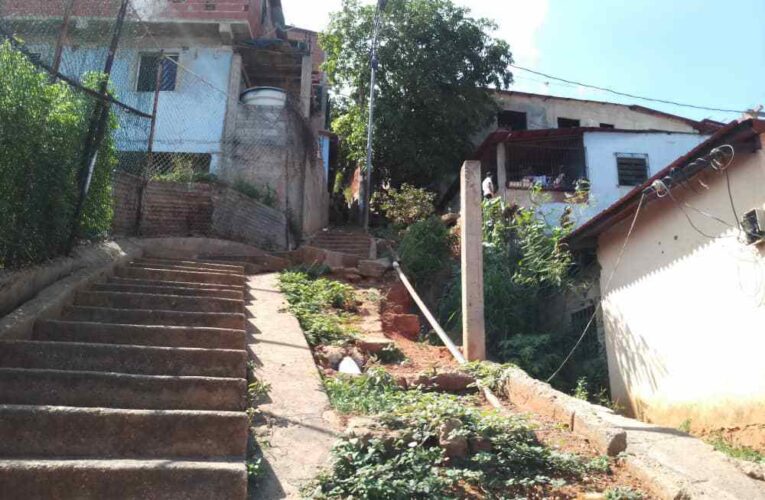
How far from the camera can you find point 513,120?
21.9m

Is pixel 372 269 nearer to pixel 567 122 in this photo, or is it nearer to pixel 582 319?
pixel 582 319

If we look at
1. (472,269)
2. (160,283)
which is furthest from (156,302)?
(472,269)

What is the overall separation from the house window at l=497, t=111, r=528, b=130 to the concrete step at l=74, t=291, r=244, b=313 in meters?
17.0

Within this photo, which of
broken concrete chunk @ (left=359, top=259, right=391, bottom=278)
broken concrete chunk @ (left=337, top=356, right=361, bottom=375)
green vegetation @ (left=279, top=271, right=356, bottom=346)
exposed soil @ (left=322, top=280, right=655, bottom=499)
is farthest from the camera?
broken concrete chunk @ (left=359, top=259, right=391, bottom=278)

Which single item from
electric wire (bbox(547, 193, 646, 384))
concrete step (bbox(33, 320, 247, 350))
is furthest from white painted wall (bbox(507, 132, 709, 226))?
concrete step (bbox(33, 320, 247, 350))

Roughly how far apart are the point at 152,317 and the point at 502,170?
39.1ft

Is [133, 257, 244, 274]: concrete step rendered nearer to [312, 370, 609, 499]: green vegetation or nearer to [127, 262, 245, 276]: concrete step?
[127, 262, 245, 276]: concrete step

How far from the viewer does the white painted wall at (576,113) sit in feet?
71.1

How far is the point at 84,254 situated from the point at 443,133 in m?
14.5

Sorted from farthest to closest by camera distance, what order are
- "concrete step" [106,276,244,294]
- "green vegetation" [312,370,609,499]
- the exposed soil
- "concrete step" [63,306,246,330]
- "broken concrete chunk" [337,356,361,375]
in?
"concrete step" [106,276,244,294] → "broken concrete chunk" [337,356,361,375] → "concrete step" [63,306,246,330] → the exposed soil → "green vegetation" [312,370,609,499]

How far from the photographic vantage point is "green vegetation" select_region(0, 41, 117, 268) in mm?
5176

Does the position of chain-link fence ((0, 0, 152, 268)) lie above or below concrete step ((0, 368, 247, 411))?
above

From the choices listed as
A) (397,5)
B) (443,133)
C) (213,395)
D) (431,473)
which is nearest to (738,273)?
(431,473)

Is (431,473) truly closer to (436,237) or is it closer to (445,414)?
(445,414)
